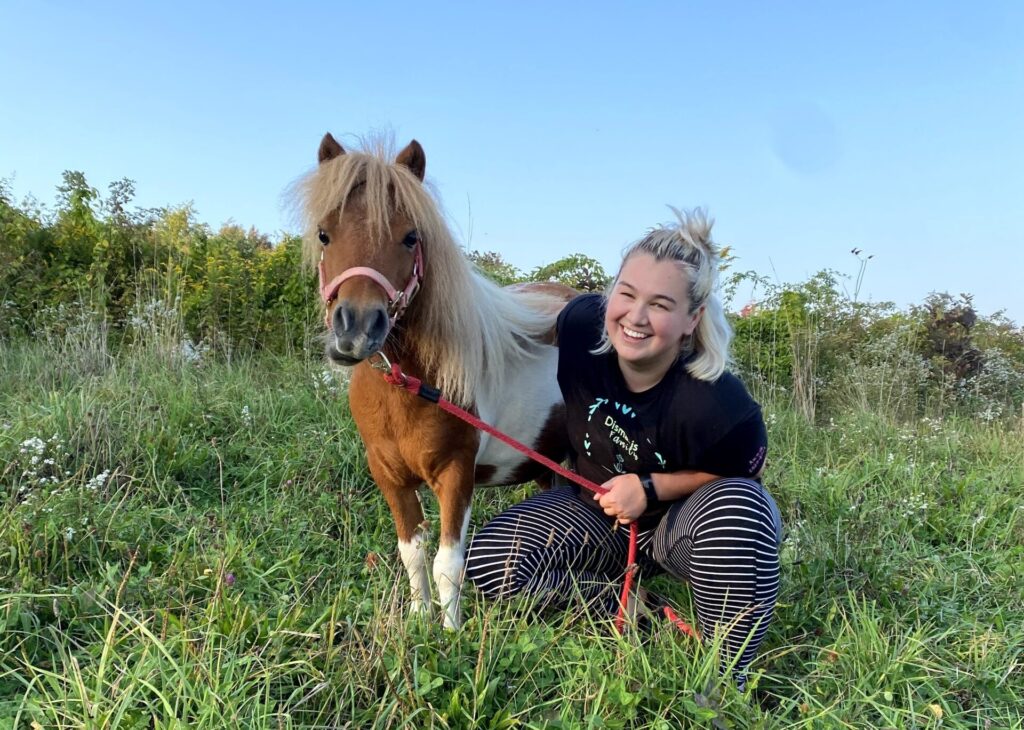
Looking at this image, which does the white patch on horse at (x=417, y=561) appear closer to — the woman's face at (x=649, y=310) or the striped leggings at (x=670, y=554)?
the striped leggings at (x=670, y=554)

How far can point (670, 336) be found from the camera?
196cm

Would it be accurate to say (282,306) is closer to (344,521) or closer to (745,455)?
(344,521)

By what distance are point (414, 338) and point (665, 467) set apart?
0.99 m

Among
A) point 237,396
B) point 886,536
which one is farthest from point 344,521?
point 886,536

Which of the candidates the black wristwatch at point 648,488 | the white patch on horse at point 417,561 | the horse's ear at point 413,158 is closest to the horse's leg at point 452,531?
the white patch on horse at point 417,561

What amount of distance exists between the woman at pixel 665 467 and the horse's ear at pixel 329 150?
111cm

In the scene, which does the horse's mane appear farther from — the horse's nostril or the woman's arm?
the woman's arm

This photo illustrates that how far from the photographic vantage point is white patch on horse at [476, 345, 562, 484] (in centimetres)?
257

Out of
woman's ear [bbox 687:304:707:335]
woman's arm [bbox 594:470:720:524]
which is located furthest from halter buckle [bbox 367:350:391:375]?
woman's ear [bbox 687:304:707:335]

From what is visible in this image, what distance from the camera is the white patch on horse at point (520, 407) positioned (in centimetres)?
257

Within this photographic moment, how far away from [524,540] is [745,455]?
32.0 inches

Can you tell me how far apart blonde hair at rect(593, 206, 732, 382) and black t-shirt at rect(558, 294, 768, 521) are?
0.06 metres

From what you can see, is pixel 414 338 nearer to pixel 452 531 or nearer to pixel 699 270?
pixel 452 531

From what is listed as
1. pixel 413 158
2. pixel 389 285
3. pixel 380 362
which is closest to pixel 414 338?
pixel 380 362
